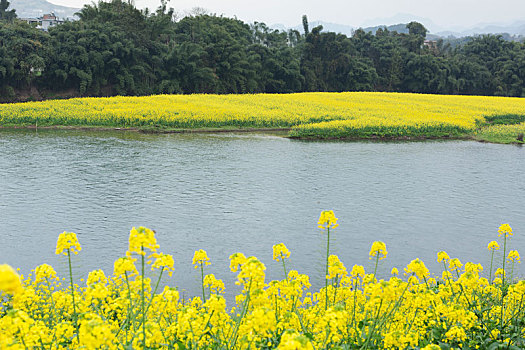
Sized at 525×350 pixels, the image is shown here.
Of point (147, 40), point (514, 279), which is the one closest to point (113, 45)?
point (147, 40)

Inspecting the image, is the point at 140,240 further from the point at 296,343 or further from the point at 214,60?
the point at 214,60

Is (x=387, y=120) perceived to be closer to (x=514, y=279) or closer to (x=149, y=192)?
(x=149, y=192)

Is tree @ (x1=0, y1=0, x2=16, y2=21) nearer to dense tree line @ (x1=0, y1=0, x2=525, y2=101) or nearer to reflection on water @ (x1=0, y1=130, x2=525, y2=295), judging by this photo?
dense tree line @ (x1=0, y1=0, x2=525, y2=101)

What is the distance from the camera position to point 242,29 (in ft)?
184

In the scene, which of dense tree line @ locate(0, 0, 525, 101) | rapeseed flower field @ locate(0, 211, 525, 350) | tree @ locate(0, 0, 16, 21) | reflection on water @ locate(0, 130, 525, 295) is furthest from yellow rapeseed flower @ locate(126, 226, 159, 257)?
tree @ locate(0, 0, 16, 21)

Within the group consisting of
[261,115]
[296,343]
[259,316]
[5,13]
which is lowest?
[259,316]

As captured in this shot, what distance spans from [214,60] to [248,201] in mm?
36943

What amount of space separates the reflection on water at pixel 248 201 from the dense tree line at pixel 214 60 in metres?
19.8

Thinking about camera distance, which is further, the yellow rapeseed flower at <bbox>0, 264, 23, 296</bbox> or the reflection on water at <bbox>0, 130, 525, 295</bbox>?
the reflection on water at <bbox>0, 130, 525, 295</bbox>

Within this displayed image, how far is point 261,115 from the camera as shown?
2894 cm

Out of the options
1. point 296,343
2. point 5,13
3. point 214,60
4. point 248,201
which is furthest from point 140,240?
point 5,13

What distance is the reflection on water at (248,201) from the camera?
903cm

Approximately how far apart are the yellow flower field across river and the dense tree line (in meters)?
8.61

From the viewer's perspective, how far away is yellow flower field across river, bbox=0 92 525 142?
85.8 ft
